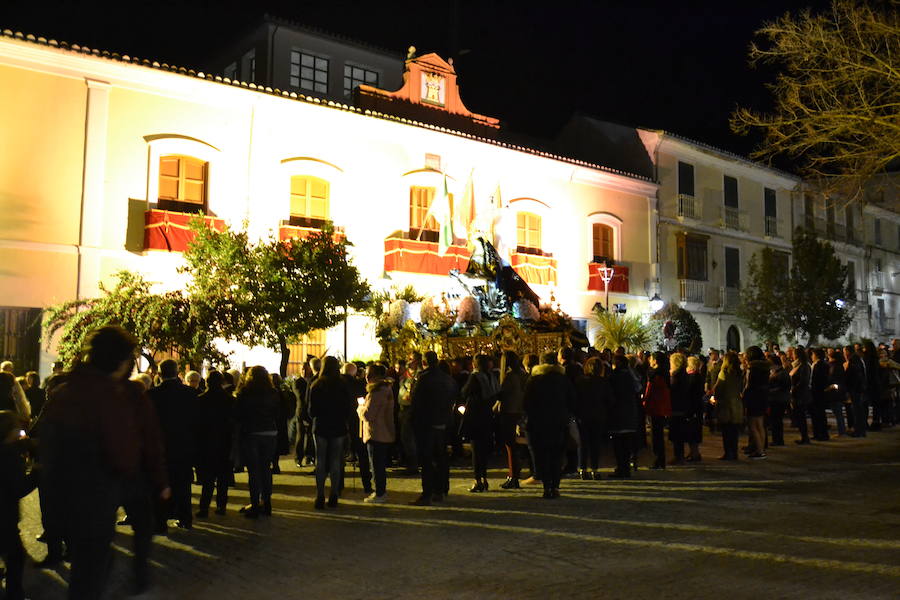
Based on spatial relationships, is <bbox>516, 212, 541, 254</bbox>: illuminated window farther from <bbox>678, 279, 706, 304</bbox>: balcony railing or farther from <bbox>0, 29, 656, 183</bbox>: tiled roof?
<bbox>678, 279, 706, 304</bbox>: balcony railing

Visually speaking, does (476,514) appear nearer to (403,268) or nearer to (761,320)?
(403,268)

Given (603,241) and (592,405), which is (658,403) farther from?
(603,241)

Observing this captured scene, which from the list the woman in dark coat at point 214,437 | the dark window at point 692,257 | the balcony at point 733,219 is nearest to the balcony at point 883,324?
the balcony at point 733,219

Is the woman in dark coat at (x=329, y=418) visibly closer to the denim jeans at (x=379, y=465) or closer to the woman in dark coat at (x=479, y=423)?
the denim jeans at (x=379, y=465)

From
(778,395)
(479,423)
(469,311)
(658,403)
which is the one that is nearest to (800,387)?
(778,395)

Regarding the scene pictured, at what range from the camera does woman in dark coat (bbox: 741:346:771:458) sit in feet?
40.8

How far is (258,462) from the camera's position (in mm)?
8438

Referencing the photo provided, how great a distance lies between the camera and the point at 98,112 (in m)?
17.7

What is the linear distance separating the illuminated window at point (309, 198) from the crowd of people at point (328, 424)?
26.1 ft

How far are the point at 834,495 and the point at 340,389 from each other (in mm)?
5586

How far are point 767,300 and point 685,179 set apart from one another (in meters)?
5.45

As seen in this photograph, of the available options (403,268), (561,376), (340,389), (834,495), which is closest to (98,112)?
(403,268)

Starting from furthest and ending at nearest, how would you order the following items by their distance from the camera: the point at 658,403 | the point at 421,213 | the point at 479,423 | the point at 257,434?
the point at 421,213
the point at 658,403
the point at 479,423
the point at 257,434

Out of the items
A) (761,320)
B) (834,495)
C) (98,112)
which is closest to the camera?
(834,495)
